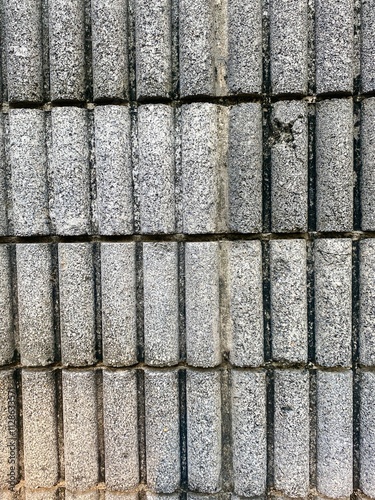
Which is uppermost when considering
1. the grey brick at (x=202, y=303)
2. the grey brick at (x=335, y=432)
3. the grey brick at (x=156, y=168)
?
the grey brick at (x=156, y=168)

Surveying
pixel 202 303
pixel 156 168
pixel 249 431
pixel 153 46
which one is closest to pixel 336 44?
pixel 153 46

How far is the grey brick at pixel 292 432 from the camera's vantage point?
5.15 ft

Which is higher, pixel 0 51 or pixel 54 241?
pixel 0 51

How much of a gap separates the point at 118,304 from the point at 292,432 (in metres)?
0.78

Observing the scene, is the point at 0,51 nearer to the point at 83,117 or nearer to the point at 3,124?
the point at 3,124

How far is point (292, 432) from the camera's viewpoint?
1580mm

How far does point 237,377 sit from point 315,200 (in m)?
0.70

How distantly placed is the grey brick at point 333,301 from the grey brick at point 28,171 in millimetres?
A: 998

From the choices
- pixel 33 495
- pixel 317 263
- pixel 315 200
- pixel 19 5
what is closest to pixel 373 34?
pixel 315 200

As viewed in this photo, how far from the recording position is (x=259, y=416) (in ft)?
5.20

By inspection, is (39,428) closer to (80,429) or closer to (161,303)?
(80,429)

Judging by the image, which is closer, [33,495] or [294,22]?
[294,22]

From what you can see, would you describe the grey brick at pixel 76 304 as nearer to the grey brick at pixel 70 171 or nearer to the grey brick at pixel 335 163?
the grey brick at pixel 70 171

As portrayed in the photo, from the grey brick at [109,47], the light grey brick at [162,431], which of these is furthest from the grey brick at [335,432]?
the grey brick at [109,47]
